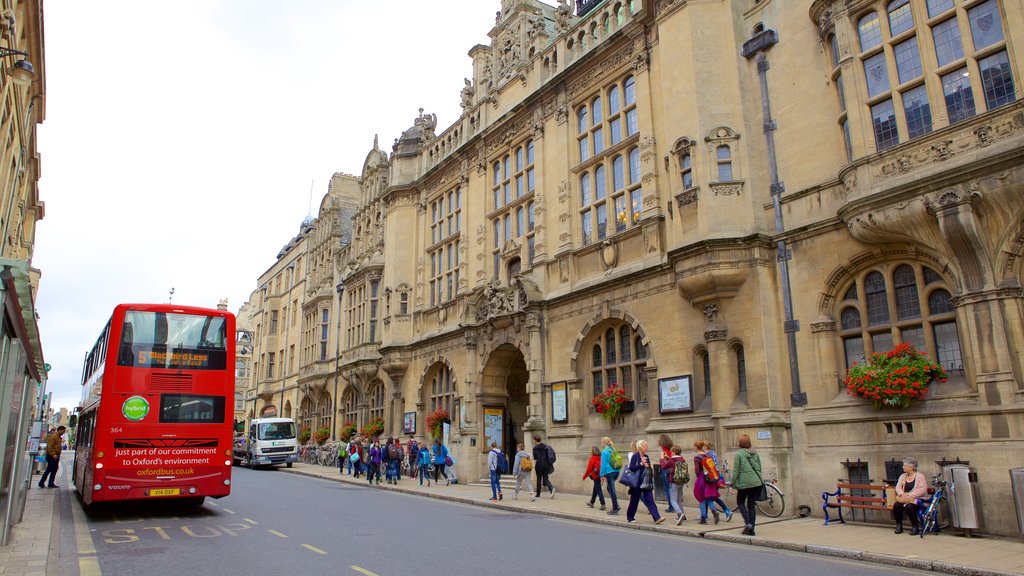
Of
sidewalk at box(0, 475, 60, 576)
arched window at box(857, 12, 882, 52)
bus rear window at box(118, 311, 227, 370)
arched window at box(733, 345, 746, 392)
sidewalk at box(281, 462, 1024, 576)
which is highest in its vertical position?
arched window at box(857, 12, 882, 52)

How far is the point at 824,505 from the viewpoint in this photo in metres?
12.5

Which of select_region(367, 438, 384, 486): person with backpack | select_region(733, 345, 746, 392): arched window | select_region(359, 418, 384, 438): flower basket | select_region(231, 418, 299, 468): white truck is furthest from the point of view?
select_region(231, 418, 299, 468): white truck

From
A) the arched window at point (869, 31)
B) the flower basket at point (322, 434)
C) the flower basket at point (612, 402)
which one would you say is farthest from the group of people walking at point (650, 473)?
the flower basket at point (322, 434)

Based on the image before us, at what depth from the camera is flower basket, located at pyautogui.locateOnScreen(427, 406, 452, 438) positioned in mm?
26703

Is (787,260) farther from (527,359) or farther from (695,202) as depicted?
(527,359)

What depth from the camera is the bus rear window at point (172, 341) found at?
1352 cm

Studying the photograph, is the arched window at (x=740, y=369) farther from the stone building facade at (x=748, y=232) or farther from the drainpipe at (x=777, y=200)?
the drainpipe at (x=777, y=200)

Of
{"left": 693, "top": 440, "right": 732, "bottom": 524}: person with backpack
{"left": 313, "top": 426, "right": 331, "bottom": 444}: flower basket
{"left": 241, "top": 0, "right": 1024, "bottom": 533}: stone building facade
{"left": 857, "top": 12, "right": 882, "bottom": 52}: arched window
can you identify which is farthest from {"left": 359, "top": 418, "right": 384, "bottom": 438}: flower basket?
{"left": 857, "top": 12, "right": 882, "bottom": 52}: arched window

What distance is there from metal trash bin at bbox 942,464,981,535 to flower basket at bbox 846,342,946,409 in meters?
1.48

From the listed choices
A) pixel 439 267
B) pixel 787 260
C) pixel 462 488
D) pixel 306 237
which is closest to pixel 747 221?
pixel 787 260

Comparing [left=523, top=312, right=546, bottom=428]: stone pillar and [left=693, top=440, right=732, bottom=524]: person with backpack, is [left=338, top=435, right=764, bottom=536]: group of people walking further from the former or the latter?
[left=523, top=312, right=546, bottom=428]: stone pillar

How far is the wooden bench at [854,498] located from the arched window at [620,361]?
6.20 meters

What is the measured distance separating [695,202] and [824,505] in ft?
24.1

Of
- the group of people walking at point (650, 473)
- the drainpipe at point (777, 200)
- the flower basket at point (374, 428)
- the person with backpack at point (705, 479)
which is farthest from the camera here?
the flower basket at point (374, 428)
